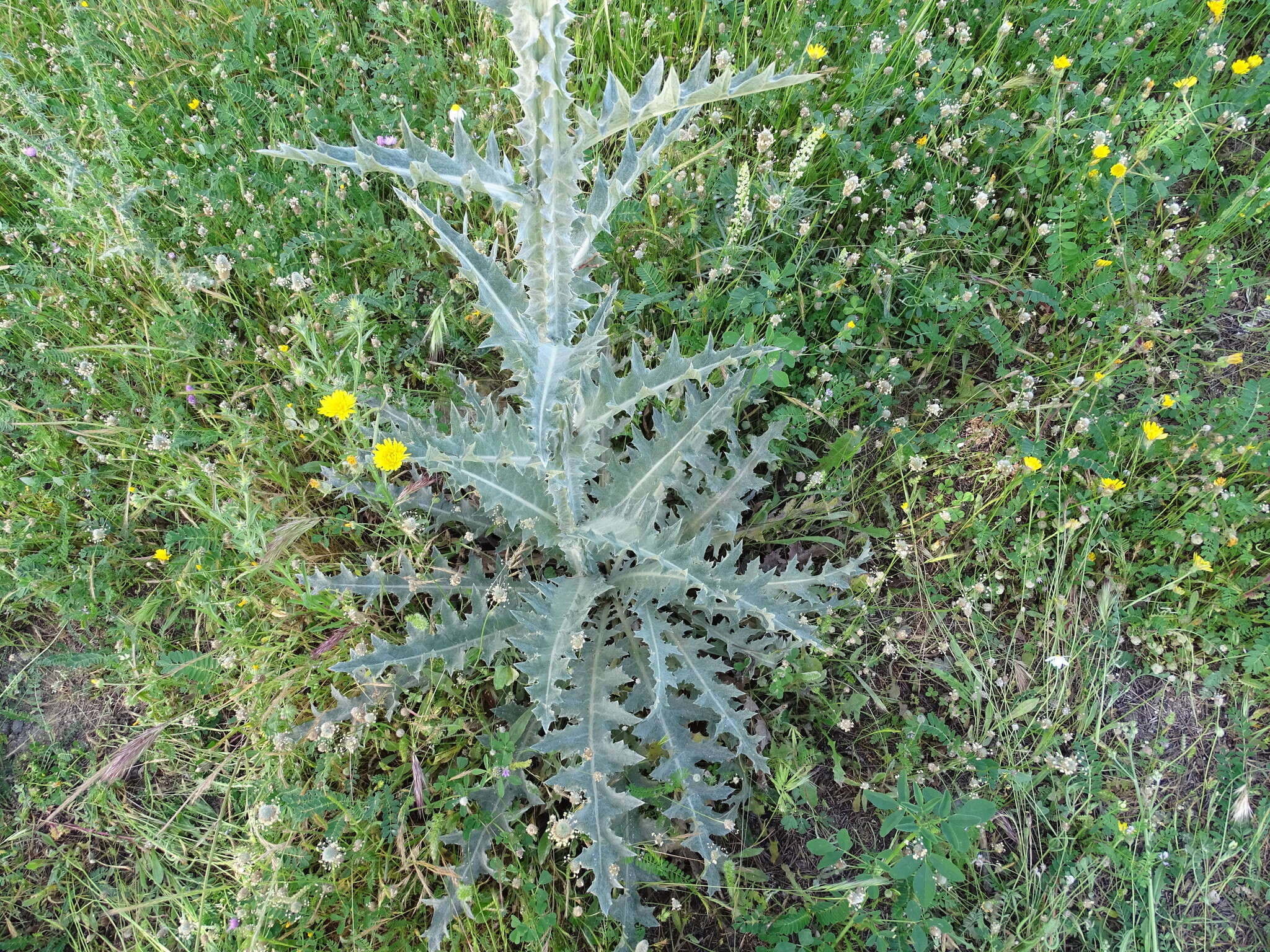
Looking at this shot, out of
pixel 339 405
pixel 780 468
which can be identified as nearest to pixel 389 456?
→ pixel 339 405

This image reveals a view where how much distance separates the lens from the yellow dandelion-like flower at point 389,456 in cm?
225

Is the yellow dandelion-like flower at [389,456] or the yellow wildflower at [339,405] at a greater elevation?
the yellow wildflower at [339,405]

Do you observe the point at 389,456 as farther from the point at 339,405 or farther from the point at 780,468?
the point at 780,468

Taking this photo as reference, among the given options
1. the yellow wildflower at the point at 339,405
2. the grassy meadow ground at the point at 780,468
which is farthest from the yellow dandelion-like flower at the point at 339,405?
the grassy meadow ground at the point at 780,468

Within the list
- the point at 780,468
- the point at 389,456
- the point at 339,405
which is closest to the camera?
the point at 389,456

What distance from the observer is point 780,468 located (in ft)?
9.73

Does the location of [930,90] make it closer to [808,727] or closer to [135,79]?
[808,727]

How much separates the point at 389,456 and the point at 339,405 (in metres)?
0.29

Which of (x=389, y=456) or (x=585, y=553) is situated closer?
(x=389, y=456)

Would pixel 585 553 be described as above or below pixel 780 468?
below

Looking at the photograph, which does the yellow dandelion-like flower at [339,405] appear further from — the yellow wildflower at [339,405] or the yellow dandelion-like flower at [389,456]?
the yellow dandelion-like flower at [389,456]

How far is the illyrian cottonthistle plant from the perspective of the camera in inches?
70.5

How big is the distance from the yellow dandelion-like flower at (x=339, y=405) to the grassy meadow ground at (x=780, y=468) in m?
0.13

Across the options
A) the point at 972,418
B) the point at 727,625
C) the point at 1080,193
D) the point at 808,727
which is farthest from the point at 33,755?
the point at 1080,193
